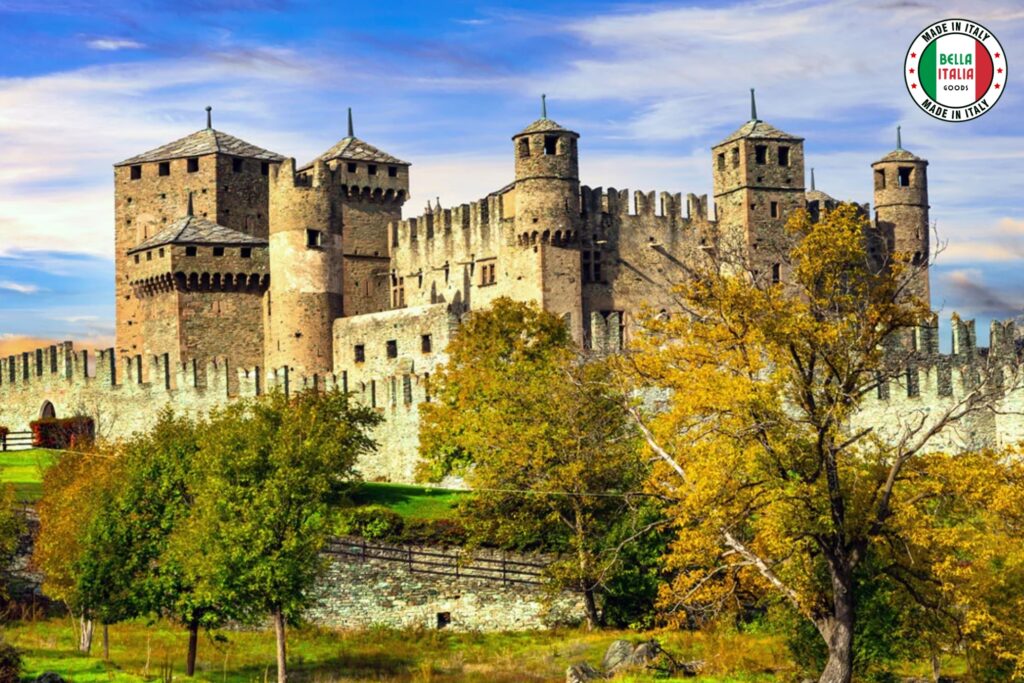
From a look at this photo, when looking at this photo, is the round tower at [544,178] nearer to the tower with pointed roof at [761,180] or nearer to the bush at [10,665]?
the tower with pointed roof at [761,180]

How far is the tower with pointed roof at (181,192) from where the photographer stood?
8350 centimetres

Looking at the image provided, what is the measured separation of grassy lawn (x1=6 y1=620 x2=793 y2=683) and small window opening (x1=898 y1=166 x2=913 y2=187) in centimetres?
4164

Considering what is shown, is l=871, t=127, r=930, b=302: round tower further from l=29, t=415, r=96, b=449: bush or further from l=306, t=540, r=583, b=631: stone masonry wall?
l=306, t=540, r=583, b=631: stone masonry wall

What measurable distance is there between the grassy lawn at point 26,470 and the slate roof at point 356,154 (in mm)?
20163

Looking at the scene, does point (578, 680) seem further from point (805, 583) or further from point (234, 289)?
point (234, 289)

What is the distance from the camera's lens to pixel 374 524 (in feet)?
160

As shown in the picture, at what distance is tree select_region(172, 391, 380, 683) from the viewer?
130ft

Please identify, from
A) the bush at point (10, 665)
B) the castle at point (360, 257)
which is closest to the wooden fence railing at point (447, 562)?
the bush at point (10, 665)

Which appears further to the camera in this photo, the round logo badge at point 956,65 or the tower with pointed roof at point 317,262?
the tower with pointed roof at point 317,262

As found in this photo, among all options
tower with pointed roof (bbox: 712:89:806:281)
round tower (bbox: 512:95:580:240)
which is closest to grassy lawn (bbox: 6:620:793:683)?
round tower (bbox: 512:95:580:240)

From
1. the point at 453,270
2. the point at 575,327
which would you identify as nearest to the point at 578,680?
the point at 575,327

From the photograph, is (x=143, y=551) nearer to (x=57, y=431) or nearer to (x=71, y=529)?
(x=71, y=529)

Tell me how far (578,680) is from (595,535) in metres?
10.1

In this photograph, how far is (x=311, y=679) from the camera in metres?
40.5
